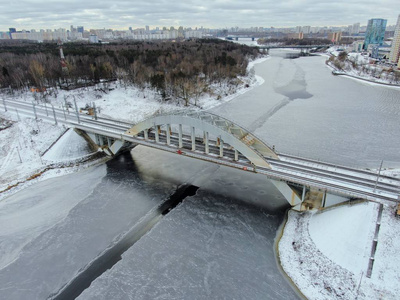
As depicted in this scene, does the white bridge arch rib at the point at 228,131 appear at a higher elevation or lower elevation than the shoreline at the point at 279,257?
higher

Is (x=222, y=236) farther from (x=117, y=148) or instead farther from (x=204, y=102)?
(x=204, y=102)

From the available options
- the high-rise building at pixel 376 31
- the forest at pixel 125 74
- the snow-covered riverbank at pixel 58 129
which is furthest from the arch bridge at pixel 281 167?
the high-rise building at pixel 376 31

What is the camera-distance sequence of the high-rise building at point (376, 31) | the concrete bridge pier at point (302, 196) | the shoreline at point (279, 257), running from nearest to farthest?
the shoreline at point (279, 257)
the concrete bridge pier at point (302, 196)
the high-rise building at point (376, 31)

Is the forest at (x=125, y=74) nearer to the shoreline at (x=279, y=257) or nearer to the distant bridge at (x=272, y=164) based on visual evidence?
the distant bridge at (x=272, y=164)

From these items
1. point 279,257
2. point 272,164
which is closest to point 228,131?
point 272,164

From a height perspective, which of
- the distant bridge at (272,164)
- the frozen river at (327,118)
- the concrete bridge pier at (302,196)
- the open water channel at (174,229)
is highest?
the distant bridge at (272,164)

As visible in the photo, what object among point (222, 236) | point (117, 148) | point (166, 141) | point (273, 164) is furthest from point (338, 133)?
point (117, 148)

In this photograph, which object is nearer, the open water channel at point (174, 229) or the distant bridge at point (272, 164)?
the open water channel at point (174, 229)
